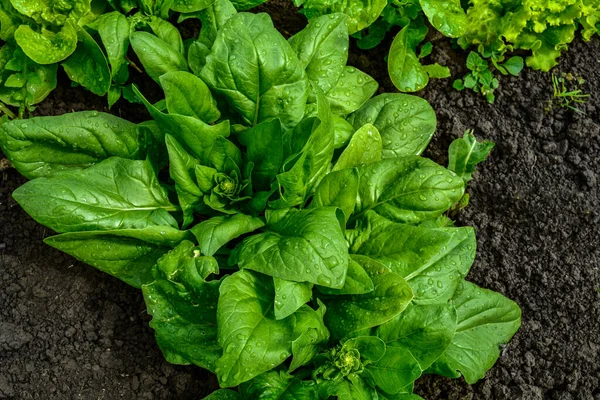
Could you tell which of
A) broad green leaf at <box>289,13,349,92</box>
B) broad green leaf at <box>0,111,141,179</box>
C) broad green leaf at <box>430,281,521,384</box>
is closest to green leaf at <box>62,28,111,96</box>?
broad green leaf at <box>0,111,141,179</box>

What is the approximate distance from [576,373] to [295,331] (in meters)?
1.45

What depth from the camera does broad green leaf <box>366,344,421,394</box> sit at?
8.69ft

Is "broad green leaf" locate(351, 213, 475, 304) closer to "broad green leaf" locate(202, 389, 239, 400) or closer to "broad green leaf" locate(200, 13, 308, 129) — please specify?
"broad green leaf" locate(200, 13, 308, 129)

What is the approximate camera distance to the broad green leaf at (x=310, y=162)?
2.74 metres

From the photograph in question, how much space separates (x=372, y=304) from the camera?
2760mm

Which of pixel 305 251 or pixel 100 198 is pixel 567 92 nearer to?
pixel 305 251

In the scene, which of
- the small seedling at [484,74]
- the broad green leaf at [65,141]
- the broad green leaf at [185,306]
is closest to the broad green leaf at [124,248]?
the broad green leaf at [185,306]

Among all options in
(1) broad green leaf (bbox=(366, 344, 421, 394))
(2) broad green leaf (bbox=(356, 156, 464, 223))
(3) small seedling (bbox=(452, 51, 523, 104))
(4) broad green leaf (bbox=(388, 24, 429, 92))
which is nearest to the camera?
(1) broad green leaf (bbox=(366, 344, 421, 394))

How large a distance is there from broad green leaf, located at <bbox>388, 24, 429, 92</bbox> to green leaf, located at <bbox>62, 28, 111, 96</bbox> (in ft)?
4.51

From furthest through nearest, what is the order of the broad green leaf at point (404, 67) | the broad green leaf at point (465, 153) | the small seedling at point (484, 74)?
the small seedling at point (484, 74) → the broad green leaf at point (404, 67) → the broad green leaf at point (465, 153)

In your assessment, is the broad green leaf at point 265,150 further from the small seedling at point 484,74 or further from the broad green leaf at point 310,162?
the small seedling at point 484,74

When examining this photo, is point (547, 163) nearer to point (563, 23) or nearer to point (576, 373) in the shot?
point (563, 23)

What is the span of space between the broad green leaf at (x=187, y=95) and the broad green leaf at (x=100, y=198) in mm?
304

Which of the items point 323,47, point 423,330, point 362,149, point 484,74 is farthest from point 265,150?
point 484,74
